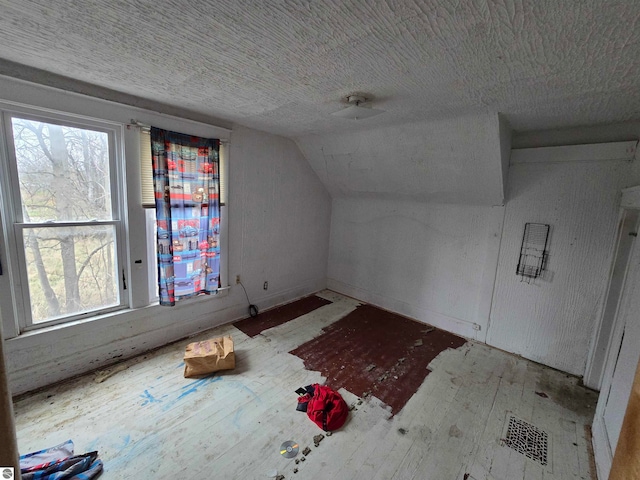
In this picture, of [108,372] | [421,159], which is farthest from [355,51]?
[108,372]

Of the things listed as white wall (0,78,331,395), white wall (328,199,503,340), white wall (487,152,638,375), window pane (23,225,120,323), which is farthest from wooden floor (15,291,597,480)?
white wall (328,199,503,340)

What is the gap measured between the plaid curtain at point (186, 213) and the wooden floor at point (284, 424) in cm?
72

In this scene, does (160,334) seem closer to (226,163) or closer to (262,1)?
(226,163)

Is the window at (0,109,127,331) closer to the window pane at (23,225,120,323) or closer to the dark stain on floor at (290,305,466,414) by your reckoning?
the window pane at (23,225,120,323)

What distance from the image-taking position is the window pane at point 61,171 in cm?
195

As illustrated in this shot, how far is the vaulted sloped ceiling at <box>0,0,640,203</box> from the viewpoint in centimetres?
113

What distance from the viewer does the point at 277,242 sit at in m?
3.79

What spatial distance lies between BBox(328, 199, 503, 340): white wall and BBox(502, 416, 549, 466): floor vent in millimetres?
1235

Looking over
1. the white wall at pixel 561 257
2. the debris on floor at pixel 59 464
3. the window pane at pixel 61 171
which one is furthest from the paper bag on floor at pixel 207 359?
the white wall at pixel 561 257

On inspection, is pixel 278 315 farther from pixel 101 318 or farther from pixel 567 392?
pixel 567 392

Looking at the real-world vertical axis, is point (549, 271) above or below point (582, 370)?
above

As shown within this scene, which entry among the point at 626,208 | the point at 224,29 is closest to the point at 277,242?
the point at 224,29

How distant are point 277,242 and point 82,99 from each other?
2360 millimetres

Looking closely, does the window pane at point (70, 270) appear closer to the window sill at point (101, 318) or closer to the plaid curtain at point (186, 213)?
the window sill at point (101, 318)
